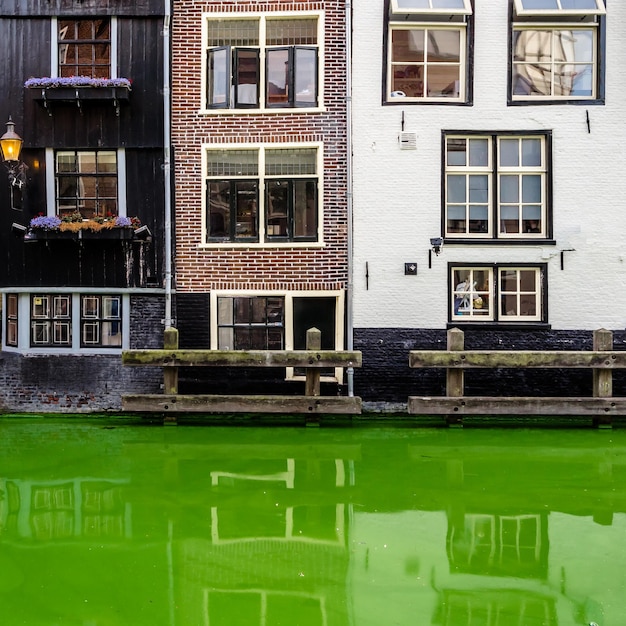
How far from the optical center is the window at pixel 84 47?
450 inches

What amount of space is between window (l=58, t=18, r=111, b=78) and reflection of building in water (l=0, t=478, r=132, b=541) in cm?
711

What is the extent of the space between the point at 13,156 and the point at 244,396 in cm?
505

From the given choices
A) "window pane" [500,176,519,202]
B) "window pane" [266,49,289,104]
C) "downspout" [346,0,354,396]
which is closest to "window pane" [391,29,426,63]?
"downspout" [346,0,354,396]

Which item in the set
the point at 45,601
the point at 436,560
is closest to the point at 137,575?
the point at 45,601

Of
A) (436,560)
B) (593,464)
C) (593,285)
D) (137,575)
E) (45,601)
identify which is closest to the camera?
(45,601)

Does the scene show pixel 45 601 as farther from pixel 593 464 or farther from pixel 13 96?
pixel 13 96

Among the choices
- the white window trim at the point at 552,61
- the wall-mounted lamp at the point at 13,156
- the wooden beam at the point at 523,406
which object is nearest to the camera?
the wooden beam at the point at 523,406

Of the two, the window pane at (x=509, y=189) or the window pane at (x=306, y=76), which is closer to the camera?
the window pane at (x=509, y=189)

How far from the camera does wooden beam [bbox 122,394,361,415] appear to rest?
33.0 feet

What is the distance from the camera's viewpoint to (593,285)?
1102cm

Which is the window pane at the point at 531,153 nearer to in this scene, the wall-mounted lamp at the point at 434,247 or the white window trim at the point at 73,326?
the wall-mounted lamp at the point at 434,247

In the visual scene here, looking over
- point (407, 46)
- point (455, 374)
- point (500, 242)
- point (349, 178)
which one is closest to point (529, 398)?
point (455, 374)

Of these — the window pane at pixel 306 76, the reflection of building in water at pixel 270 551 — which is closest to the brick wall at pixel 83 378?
the window pane at pixel 306 76

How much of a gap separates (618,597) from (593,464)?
3736 mm
